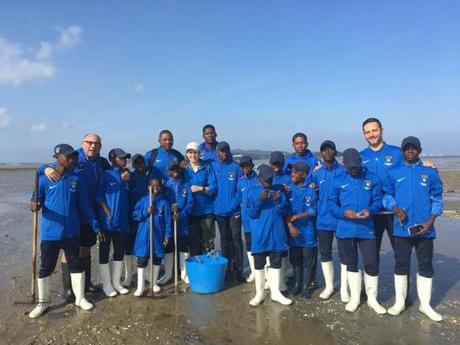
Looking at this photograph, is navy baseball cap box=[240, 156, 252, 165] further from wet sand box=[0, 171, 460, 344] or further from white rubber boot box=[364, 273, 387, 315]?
white rubber boot box=[364, 273, 387, 315]

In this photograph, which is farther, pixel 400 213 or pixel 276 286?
pixel 276 286

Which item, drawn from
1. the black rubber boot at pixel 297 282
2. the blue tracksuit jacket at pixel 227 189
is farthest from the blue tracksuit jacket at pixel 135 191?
the black rubber boot at pixel 297 282

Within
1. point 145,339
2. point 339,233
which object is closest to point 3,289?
point 145,339

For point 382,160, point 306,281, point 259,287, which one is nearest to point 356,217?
point 382,160

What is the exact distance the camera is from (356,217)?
18.1ft

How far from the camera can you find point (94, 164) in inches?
253

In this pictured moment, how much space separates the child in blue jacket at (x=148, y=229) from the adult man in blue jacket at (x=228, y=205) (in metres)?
0.98

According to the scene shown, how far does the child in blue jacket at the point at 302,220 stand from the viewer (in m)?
6.25

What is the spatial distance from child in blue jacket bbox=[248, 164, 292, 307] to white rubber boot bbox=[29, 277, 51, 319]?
3049 millimetres

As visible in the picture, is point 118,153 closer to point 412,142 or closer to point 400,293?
point 412,142

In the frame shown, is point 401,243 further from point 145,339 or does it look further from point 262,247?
point 145,339

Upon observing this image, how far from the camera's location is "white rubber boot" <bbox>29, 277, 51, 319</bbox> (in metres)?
5.68

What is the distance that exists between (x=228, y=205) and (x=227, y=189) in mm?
283

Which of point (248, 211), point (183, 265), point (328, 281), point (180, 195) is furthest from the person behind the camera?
point (183, 265)
